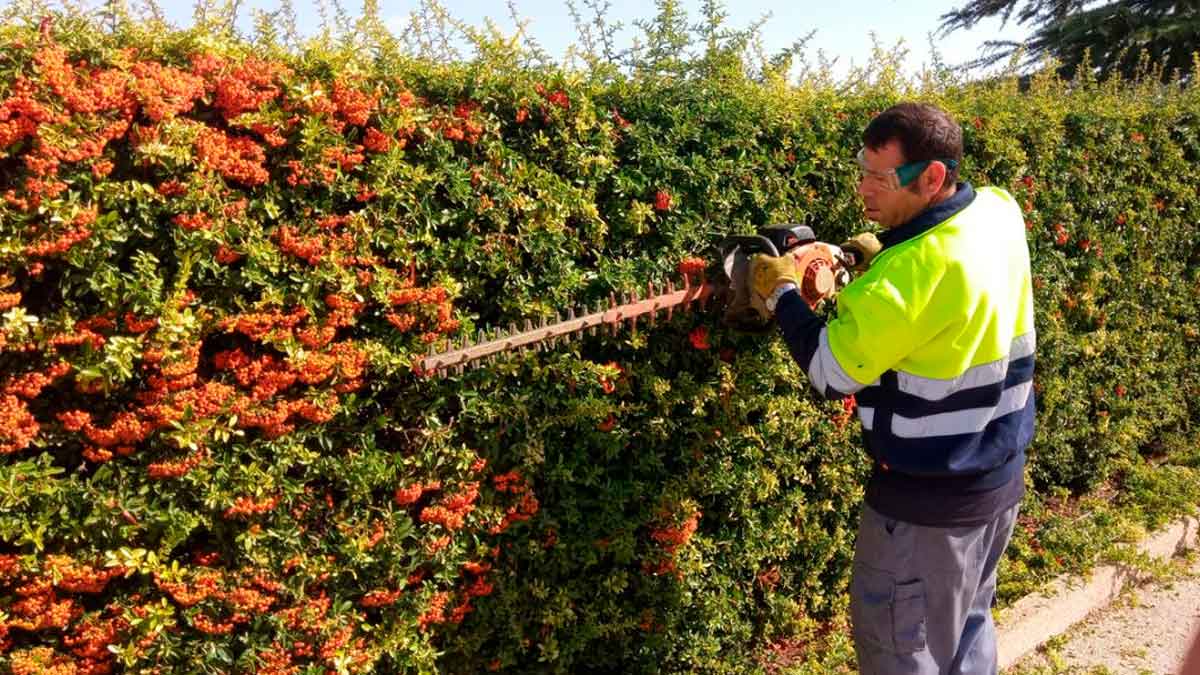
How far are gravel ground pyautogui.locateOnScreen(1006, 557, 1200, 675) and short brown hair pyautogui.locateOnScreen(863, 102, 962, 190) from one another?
2.84 metres

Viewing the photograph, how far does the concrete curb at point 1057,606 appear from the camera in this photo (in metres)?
4.43

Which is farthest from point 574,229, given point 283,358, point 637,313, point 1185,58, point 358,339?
point 1185,58

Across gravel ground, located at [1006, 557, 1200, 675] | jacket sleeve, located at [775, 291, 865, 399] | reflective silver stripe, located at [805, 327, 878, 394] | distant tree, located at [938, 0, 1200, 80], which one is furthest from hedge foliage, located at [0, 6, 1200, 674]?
distant tree, located at [938, 0, 1200, 80]

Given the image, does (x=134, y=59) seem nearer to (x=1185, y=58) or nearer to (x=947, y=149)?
(x=947, y=149)

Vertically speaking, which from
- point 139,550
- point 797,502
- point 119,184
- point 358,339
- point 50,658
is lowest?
point 797,502

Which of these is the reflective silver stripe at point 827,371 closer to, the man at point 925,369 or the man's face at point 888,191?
the man at point 925,369

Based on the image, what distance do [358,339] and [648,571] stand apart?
1572 mm

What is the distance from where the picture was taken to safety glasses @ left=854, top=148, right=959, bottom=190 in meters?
2.79

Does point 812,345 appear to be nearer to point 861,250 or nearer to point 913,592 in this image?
point 861,250

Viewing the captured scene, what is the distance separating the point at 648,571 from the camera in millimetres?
3570

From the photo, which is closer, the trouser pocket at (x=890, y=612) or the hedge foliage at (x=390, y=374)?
the hedge foliage at (x=390, y=374)

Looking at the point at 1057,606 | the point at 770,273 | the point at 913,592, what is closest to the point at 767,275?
the point at 770,273

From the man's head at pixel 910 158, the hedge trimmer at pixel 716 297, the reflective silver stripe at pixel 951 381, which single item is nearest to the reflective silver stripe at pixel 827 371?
the reflective silver stripe at pixel 951 381

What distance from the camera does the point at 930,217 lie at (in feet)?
9.12
